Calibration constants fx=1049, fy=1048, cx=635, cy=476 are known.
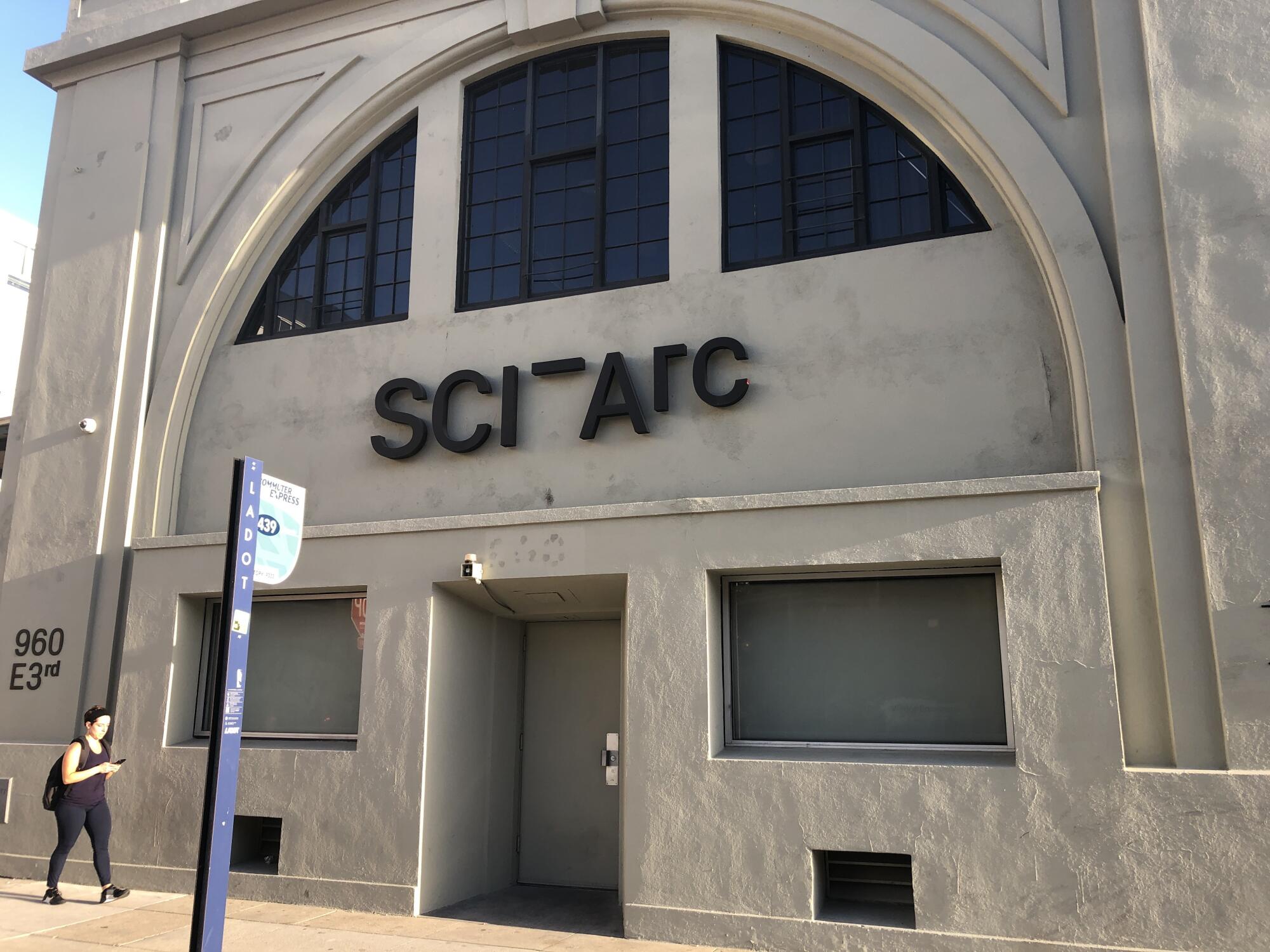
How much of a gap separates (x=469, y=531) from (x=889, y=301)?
A: 4239mm

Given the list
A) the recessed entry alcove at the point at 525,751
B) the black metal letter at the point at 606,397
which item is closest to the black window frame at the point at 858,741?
the recessed entry alcove at the point at 525,751

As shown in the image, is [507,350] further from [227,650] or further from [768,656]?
[227,650]

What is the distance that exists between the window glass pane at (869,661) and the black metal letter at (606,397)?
1.91 metres

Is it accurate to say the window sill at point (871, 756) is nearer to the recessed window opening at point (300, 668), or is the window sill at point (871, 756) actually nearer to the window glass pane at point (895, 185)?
the recessed window opening at point (300, 668)

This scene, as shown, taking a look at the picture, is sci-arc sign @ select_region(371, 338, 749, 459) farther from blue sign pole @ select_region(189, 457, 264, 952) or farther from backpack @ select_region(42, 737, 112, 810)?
blue sign pole @ select_region(189, 457, 264, 952)

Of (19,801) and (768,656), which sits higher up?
(768,656)

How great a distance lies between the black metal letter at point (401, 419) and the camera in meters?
10.3

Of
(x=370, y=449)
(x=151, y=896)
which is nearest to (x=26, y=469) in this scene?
(x=370, y=449)

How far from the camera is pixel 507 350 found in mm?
10344

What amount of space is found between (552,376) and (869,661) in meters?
3.98

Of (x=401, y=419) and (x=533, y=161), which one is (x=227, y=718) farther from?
(x=533, y=161)

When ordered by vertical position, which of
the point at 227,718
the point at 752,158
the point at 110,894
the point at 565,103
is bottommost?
the point at 110,894

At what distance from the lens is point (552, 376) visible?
1009 cm

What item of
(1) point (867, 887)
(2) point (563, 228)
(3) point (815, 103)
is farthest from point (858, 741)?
(3) point (815, 103)
